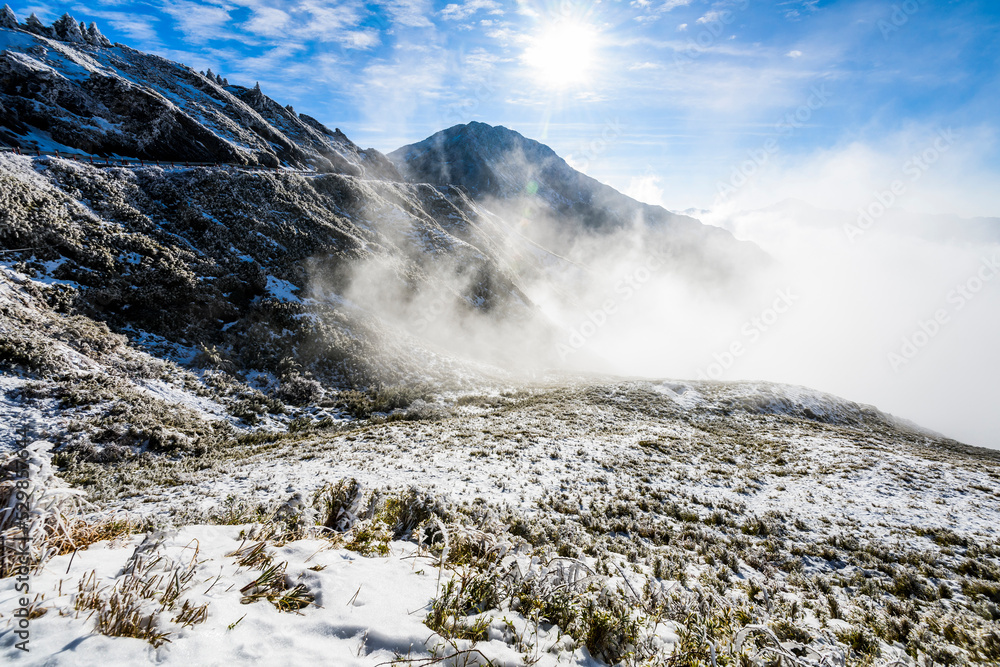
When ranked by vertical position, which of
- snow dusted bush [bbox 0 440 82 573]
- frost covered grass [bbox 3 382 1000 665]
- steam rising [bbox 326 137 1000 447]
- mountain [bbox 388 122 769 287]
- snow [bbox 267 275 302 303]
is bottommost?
frost covered grass [bbox 3 382 1000 665]

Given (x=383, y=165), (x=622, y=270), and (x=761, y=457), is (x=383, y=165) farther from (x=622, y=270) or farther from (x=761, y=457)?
(x=761, y=457)

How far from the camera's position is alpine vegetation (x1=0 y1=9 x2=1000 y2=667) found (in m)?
2.80

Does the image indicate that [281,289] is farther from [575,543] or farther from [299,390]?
[575,543]

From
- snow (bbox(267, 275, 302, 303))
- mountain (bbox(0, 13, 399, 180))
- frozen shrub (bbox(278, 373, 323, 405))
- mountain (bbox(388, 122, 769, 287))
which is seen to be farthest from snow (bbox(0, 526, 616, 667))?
mountain (bbox(388, 122, 769, 287))

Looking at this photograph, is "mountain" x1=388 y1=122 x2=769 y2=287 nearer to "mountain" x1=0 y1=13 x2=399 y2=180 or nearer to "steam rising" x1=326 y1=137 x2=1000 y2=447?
"steam rising" x1=326 y1=137 x2=1000 y2=447

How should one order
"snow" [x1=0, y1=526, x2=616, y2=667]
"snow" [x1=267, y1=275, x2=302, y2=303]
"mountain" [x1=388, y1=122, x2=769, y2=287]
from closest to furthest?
1. "snow" [x1=0, y1=526, x2=616, y2=667]
2. "snow" [x1=267, y1=275, x2=302, y2=303]
3. "mountain" [x1=388, y1=122, x2=769, y2=287]

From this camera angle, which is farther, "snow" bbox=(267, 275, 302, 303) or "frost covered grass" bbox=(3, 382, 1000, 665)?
"snow" bbox=(267, 275, 302, 303)

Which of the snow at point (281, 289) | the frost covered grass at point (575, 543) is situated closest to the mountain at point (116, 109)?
the snow at point (281, 289)

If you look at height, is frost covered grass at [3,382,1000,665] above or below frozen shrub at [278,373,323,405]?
above

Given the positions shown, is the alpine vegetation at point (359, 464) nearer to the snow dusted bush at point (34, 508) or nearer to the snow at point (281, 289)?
the snow dusted bush at point (34, 508)

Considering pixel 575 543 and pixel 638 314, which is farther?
pixel 638 314

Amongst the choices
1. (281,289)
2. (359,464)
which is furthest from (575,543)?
(281,289)

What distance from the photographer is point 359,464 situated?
473 inches

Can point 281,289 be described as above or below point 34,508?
above
